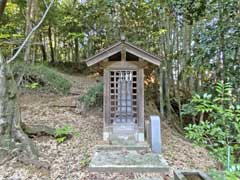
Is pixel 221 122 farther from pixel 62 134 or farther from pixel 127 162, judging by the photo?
pixel 62 134

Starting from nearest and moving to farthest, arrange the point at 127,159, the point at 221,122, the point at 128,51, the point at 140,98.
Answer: the point at 221,122 < the point at 127,159 < the point at 128,51 < the point at 140,98

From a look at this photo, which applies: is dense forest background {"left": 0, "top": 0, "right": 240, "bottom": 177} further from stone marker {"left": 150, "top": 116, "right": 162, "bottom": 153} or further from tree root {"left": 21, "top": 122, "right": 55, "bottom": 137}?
tree root {"left": 21, "top": 122, "right": 55, "bottom": 137}

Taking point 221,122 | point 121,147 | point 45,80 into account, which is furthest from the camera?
point 45,80

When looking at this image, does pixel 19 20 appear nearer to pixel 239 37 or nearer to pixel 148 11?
pixel 148 11

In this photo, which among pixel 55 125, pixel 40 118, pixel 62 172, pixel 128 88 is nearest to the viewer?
pixel 62 172

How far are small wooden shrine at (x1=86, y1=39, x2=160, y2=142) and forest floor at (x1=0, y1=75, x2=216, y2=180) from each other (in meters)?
0.56

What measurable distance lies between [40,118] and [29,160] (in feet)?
9.13

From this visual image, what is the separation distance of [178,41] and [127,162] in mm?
5356

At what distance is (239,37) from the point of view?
202 inches

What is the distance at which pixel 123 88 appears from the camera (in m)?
6.71

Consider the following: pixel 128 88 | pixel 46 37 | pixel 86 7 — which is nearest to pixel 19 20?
pixel 46 37

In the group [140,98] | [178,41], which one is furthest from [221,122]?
[178,41]

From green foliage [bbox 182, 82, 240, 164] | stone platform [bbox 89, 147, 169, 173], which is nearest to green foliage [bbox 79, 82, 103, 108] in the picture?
stone platform [bbox 89, 147, 169, 173]

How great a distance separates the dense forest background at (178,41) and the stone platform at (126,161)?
1157mm
